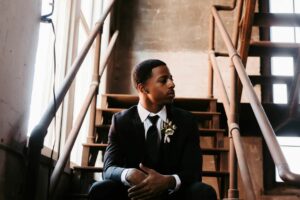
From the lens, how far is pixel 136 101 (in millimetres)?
4043

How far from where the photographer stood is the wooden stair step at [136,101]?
399 cm

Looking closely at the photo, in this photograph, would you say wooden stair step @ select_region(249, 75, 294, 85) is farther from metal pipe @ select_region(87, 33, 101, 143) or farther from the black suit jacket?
the black suit jacket

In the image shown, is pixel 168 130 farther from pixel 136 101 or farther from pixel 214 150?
pixel 136 101

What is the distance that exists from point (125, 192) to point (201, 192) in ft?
1.23

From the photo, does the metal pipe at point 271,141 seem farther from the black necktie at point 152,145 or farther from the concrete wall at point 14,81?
the concrete wall at point 14,81

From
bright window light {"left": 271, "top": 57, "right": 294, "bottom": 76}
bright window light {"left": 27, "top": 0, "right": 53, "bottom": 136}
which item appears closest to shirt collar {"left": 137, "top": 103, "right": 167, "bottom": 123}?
bright window light {"left": 27, "top": 0, "right": 53, "bottom": 136}

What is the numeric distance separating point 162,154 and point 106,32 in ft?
10.9

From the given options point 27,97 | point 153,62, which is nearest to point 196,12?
point 153,62

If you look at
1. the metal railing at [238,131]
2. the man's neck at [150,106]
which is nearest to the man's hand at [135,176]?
the man's neck at [150,106]

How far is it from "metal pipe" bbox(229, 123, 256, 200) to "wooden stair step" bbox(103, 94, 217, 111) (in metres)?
1.26

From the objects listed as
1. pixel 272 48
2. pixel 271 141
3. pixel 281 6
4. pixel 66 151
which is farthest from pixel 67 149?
pixel 281 6

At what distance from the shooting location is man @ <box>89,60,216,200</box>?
1922 millimetres

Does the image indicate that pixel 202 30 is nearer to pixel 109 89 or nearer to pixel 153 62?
pixel 109 89

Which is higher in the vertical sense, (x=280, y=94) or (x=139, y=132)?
(x=280, y=94)
